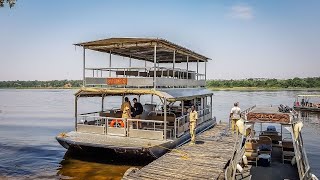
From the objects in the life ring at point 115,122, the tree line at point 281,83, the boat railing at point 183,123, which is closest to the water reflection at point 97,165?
the life ring at point 115,122

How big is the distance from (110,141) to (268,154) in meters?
7.49

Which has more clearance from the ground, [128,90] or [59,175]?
[128,90]

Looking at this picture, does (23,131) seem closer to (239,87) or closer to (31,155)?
(31,155)

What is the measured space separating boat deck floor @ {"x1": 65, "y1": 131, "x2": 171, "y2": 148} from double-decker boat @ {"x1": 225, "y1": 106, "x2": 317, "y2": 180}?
3.92 m

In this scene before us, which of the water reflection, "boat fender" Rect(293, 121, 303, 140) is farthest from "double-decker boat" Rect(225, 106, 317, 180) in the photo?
the water reflection

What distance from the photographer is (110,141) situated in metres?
15.1

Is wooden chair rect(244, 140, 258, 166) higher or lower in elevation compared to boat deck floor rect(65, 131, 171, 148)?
lower

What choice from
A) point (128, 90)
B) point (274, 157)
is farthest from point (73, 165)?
point (274, 157)

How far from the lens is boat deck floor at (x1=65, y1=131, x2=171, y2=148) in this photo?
14.5m

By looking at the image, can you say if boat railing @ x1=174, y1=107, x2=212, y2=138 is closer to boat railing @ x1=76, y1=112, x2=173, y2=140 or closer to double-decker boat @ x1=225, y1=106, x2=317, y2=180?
boat railing @ x1=76, y1=112, x2=173, y2=140

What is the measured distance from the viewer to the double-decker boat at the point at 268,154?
462 inches

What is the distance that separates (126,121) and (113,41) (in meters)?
4.11

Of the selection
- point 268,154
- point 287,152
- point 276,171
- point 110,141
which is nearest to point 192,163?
point 276,171

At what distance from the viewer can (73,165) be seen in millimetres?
16406
